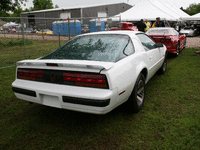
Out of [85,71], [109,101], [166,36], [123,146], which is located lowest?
[123,146]

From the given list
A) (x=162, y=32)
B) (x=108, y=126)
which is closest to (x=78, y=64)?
(x=108, y=126)

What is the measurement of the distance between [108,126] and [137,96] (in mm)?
710

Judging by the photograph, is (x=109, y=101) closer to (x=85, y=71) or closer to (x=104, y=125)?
(x=85, y=71)

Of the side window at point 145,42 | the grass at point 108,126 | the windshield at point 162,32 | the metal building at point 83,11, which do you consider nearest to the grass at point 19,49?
the grass at point 108,126

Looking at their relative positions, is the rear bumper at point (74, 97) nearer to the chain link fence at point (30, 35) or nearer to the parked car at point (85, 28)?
the chain link fence at point (30, 35)

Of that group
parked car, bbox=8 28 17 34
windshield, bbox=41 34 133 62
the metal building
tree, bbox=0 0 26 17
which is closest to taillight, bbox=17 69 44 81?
windshield, bbox=41 34 133 62

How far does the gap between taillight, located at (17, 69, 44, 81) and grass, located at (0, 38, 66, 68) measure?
182 inches

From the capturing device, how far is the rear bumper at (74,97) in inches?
78.0

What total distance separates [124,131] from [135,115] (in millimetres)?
493

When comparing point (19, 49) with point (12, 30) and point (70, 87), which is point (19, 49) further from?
point (70, 87)

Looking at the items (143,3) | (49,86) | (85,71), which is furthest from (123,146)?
(143,3)

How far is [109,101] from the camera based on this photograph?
201 centimetres

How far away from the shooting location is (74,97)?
204 centimetres

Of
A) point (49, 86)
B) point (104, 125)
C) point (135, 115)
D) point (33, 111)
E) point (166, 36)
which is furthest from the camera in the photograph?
point (166, 36)
